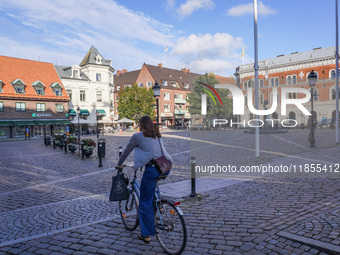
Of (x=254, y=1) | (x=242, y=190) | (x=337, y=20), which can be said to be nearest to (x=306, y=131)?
(x=254, y=1)

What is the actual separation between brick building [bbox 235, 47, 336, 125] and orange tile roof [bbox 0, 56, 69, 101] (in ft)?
96.4

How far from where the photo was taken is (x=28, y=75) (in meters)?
38.0

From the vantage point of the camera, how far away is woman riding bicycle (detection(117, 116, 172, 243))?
3.91 m

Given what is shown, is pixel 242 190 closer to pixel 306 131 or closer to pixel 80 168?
pixel 80 168

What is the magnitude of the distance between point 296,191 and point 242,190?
4.26 ft

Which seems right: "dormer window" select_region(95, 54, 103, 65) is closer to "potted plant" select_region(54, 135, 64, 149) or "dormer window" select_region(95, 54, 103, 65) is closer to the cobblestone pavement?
"potted plant" select_region(54, 135, 64, 149)

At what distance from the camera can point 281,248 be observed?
3.80 meters

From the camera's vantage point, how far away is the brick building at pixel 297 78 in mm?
14336

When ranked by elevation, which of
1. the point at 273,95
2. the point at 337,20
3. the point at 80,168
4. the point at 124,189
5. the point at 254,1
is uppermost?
the point at 337,20

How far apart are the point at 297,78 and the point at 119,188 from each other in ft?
45.0

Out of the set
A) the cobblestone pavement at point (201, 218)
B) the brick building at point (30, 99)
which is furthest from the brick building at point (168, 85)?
the cobblestone pavement at point (201, 218)

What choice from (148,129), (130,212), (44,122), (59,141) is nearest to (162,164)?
(148,129)

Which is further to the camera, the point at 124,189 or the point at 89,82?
the point at 89,82

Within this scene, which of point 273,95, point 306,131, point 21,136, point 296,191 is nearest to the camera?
point 296,191
